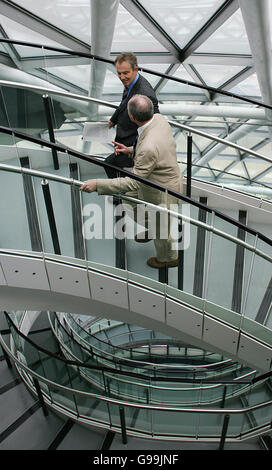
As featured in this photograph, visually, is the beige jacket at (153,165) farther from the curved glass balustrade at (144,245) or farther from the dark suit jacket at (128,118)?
the dark suit jacket at (128,118)

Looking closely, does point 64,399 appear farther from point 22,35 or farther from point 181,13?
point 22,35

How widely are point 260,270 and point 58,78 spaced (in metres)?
8.61

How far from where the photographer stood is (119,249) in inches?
201

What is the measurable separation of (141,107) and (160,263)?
217 centimetres

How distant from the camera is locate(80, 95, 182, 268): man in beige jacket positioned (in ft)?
13.4

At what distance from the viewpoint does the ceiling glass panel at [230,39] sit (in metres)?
8.81

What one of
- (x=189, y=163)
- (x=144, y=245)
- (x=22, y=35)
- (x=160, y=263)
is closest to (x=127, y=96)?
(x=189, y=163)

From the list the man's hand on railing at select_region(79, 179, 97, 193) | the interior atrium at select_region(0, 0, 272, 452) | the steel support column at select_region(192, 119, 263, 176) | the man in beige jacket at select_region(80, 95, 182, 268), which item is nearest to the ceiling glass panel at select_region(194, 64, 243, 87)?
the interior atrium at select_region(0, 0, 272, 452)

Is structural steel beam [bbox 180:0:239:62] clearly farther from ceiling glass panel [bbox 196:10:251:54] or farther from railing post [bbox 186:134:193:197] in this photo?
railing post [bbox 186:134:193:197]

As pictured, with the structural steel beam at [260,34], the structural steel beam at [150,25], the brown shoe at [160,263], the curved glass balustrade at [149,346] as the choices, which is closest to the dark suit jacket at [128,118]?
the brown shoe at [160,263]

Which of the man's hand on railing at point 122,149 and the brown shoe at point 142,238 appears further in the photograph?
the brown shoe at point 142,238

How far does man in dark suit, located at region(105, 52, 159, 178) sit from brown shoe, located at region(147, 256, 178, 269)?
1361mm

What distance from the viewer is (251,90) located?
13.3 metres

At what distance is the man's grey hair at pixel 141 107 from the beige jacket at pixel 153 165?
177mm
